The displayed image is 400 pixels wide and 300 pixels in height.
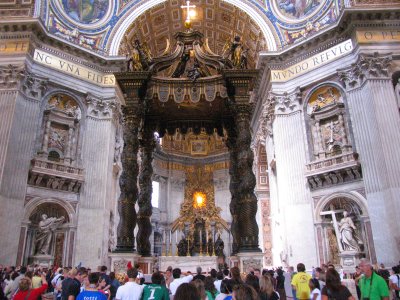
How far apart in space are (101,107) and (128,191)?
7.79 m

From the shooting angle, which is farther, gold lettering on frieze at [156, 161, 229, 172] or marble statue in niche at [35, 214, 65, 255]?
gold lettering on frieze at [156, 161, 229, 172]

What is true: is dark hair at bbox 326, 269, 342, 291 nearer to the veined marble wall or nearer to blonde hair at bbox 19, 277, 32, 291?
blonde hair at bbox 19, 277, 32, 291

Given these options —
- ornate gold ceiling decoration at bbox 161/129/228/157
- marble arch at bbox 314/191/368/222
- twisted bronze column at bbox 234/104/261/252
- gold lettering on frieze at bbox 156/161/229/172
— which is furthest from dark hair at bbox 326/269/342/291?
ornate gold ceiling decoration at bbox 161/129/228/157

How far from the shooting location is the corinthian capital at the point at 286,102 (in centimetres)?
1359

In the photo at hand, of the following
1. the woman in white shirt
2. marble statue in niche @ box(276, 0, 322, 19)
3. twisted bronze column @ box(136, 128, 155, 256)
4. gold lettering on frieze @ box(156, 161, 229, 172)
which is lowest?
the woman in white shirt

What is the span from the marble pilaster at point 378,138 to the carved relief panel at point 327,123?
1.76 ft

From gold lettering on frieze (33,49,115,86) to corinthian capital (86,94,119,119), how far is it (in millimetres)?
744

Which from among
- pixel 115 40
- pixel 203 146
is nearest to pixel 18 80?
pixel 115 40

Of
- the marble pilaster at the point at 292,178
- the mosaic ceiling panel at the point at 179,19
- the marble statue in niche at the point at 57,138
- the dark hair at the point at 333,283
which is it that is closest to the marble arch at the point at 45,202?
the marble statue in niche at the point at 57,138

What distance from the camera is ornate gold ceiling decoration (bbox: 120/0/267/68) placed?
16.2 meters

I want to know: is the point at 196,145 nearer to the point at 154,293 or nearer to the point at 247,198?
the point at 247,198

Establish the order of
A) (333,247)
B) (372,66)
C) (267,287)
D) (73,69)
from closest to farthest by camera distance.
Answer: (267,287)
(372,66)
(333,247)
(73,69)

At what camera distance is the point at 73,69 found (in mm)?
13586

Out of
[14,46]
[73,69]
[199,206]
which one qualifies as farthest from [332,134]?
[199,206]
